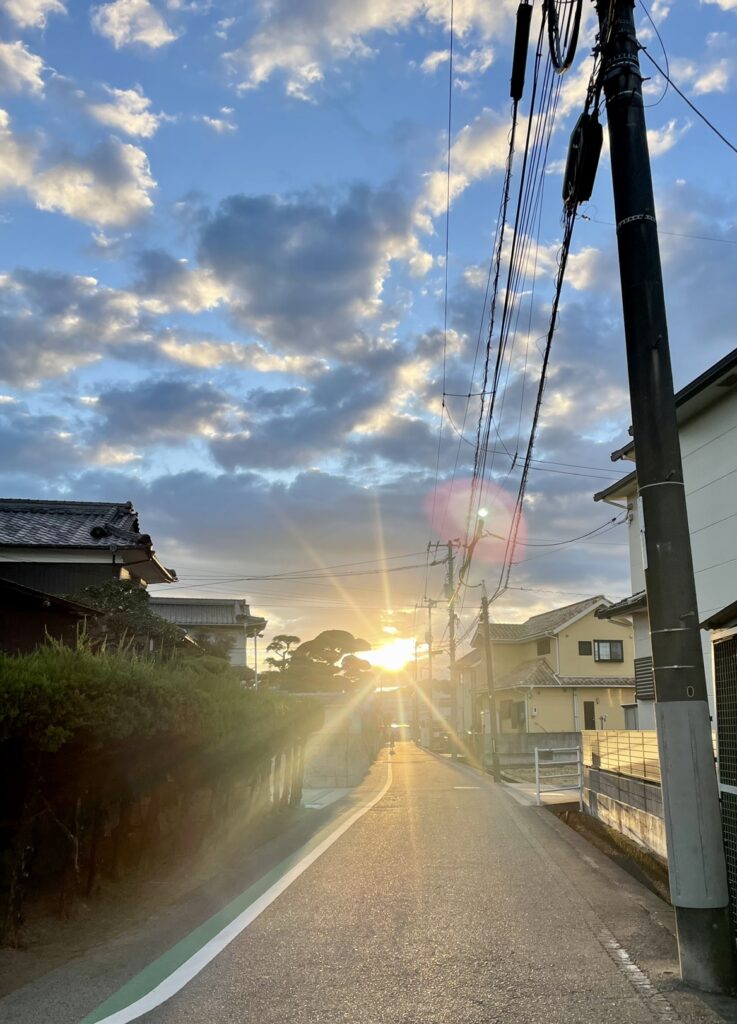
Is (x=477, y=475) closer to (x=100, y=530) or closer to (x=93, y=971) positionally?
(x=100, y=530)

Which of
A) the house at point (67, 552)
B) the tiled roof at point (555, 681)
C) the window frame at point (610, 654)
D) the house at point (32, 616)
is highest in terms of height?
the house at point (67, 552)

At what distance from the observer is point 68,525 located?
22.0 meters

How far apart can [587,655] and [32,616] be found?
35651mm

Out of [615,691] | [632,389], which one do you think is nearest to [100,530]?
[632,389]

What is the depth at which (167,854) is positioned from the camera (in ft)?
27.2

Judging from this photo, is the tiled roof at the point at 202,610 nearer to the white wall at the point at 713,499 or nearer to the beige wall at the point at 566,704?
the beige wall at the point at 566,704

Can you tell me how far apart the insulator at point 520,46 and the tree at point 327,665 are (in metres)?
40.9

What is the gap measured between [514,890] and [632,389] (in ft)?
16.6

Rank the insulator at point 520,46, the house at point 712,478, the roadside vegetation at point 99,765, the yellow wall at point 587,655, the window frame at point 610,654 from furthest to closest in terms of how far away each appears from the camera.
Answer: the window frame at point 610,654 → the yellow wall at point 587,655 → the house at point 712,478 → the insulator at point 520,46 → the roadside vegetation at point 99,765

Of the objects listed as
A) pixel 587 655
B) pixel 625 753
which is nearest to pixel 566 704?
pixel 587 655

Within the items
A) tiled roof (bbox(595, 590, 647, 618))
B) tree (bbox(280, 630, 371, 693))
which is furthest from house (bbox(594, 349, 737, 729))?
tree (bbox(280, 630, 371, 693))

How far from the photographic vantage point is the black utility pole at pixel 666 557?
471 cm

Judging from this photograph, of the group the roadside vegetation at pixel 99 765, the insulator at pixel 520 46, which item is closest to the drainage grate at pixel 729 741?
the roadside vegetation at pixel 99 765

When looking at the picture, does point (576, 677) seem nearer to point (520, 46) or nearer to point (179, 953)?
point (520, 46)
